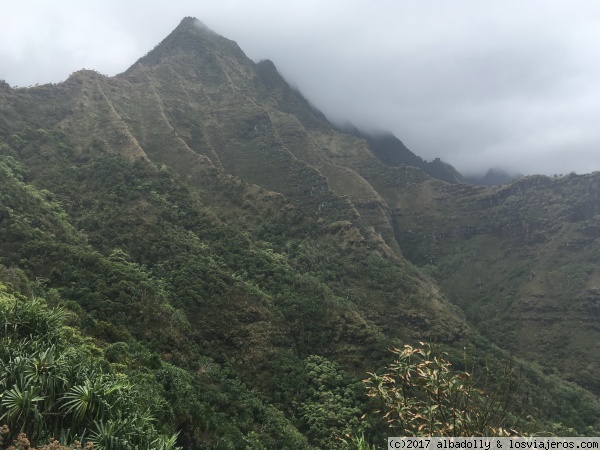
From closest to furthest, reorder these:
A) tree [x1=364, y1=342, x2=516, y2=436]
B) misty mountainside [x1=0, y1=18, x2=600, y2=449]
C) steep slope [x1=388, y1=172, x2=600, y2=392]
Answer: tree [x1=364, y1=342, x2=516, y2=436] < misty mountainside [x1=0, y1=18, x2=600, y2=449] < steep slope [x1=388, y1=172, x2=600, y2=392]

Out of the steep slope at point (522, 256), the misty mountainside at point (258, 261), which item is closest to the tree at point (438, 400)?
the misty mountainside at point (258, 261)

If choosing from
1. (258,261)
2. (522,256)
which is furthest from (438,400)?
(522,256)

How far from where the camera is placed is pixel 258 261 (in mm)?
62938

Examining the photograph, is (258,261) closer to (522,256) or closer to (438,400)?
(438,400)

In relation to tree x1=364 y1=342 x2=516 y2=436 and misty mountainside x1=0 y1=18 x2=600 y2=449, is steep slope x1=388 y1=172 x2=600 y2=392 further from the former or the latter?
tree x1=364 y1=342 x2=516 y2=436

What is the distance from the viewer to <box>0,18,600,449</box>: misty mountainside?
3581cm

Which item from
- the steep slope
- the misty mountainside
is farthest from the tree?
the steep slope

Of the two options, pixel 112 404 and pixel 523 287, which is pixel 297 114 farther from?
pixel 112 404

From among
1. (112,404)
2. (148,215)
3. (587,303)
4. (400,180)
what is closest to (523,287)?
(587,303)

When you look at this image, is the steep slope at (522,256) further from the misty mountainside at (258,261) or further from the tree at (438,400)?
the tree at (438,400)

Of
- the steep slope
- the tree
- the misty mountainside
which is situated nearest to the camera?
the tree

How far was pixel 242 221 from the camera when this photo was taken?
78.6 meters

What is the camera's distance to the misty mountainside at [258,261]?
117ft

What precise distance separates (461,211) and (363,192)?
120ft
